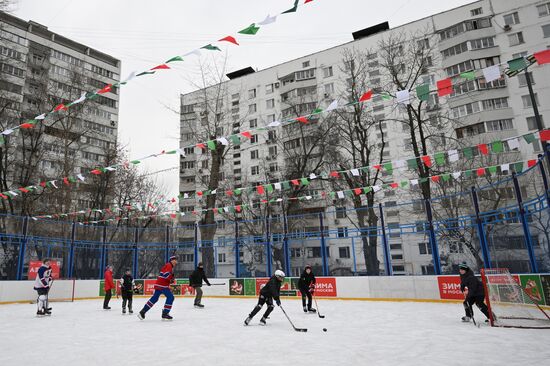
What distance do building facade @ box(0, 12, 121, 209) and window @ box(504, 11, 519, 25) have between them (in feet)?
139

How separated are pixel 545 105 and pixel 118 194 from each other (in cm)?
4161

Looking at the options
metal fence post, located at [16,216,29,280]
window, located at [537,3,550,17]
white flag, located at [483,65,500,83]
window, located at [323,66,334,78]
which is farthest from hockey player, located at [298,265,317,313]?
window, located at [537,3,550,17]

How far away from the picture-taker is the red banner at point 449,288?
13.0 meters

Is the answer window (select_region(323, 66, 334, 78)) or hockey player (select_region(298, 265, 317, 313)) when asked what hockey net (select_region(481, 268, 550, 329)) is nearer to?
hockey player (select_region(298, 265, 317, 313))

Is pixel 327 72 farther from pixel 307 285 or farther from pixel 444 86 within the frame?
pixel 444 86

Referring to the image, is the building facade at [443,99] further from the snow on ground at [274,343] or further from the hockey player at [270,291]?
the hockey player at [270,291]

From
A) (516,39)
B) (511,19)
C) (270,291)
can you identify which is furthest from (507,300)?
(511,19)

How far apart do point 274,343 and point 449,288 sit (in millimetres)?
9636

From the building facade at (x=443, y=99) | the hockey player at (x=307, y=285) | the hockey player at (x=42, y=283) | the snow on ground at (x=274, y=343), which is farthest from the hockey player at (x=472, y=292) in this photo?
the building facade at (x=443, y=99)

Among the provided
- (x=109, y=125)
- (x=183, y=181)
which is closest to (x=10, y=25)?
(x=109, y=125)

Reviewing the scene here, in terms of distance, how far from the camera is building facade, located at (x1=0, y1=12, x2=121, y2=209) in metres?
29.1

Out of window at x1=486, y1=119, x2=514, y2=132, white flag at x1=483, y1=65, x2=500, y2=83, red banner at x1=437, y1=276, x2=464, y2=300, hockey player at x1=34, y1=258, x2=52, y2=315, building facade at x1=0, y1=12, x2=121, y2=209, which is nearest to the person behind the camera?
white flag at x1=483, y1=65, x2=500, y2=83

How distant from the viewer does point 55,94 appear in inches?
1150

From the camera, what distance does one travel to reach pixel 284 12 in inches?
288
